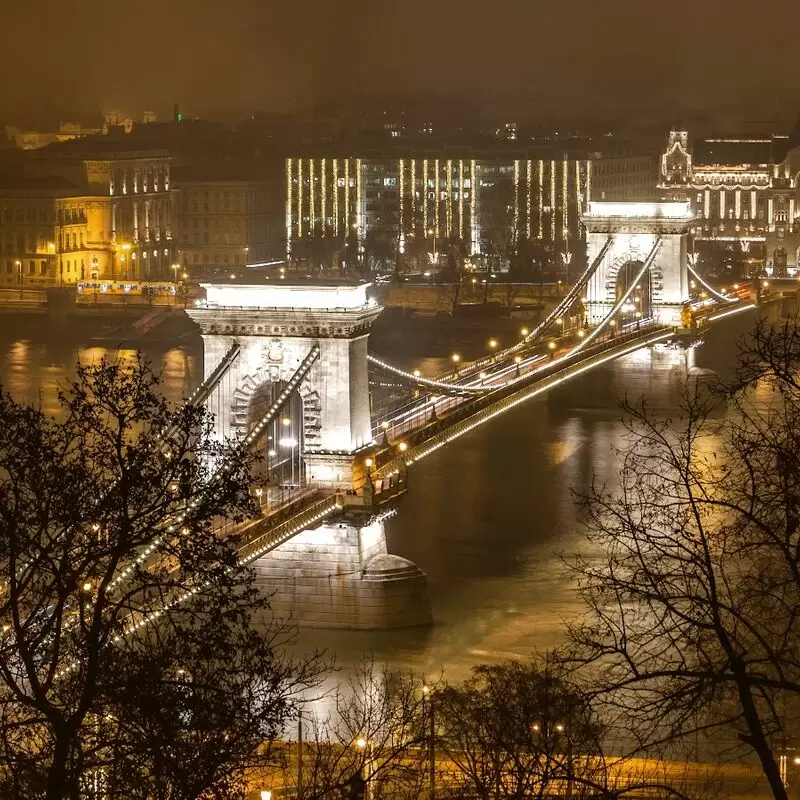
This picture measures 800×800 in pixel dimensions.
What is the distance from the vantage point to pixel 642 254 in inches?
1705

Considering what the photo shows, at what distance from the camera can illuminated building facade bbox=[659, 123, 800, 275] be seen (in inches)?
2921

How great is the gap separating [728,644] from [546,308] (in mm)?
47837

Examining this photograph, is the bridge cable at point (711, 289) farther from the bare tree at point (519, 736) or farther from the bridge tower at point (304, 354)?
the bare tree at point (519, 736)

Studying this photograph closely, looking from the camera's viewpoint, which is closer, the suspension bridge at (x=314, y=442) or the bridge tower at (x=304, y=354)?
the suspension bridge at (x=314, y=442)

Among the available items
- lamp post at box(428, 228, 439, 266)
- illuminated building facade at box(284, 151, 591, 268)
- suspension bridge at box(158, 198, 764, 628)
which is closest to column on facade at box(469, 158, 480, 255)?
illuminated building facade at box(284, 151, 591, 268)

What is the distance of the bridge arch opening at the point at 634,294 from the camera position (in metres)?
43.6

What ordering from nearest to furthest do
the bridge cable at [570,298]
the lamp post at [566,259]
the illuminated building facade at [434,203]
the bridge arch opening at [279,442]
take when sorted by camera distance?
the bridge arch opening at [279,442] → the bridge cable at [570,298] → the lamp post at [566,259] → the illuminated building facade at [434,203]

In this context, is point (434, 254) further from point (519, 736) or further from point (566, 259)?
point (519, 736)

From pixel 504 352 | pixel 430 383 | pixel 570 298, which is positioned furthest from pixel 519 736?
pixel 570 298

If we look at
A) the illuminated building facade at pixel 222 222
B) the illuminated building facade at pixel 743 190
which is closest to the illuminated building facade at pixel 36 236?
the illuminated building facade at pixel 222 222

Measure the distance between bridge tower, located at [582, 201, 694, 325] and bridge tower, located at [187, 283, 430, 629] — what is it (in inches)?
860

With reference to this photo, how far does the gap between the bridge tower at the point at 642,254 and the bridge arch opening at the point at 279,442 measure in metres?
21.5

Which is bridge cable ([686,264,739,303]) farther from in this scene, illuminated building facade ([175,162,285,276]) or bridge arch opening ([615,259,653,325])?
illuminated building facade ([175,162,285,276])

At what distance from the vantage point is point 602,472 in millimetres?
32312
